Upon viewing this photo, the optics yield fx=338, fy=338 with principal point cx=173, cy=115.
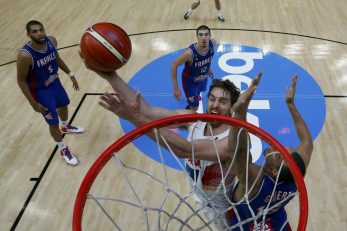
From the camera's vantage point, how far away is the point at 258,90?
516 centimetres

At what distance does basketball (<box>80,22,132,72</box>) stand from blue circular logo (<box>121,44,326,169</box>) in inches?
77.2

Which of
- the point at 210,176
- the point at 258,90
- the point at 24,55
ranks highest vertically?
the point at 24,55

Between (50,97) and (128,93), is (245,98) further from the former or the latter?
(50,97)

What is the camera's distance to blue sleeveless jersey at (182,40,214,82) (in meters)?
4.26

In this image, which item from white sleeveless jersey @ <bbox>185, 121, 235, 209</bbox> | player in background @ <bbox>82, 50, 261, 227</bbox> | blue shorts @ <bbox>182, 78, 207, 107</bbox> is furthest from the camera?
blue shorts @ <bbox>182, 78, 207, 107</bbox>

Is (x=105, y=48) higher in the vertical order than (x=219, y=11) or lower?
higher

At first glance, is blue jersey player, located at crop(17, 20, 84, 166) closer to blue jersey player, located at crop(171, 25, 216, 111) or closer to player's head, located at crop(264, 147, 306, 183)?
blue jersey player, located at crop(171, 25, 216, 111)

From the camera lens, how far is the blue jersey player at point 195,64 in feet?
13.9

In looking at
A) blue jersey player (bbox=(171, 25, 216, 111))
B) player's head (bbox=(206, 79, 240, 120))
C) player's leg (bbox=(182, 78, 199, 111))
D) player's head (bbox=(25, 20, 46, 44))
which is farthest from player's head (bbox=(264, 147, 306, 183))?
player's head (bbox=(25, 20, 46, 44))

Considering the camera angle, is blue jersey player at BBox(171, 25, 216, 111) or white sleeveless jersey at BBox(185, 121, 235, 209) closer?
white sleeveless jersey at BBox(185, 121, 235, 209)

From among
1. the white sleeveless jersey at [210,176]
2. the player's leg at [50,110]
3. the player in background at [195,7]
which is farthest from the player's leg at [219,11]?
the white sleeveless jersey at [210,176]

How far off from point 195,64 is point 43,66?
1.82 meters

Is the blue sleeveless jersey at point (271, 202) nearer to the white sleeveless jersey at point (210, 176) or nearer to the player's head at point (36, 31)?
the white sleeveless jersey at point (210, 176)

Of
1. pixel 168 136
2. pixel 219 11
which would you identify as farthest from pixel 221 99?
pixel 219 11
